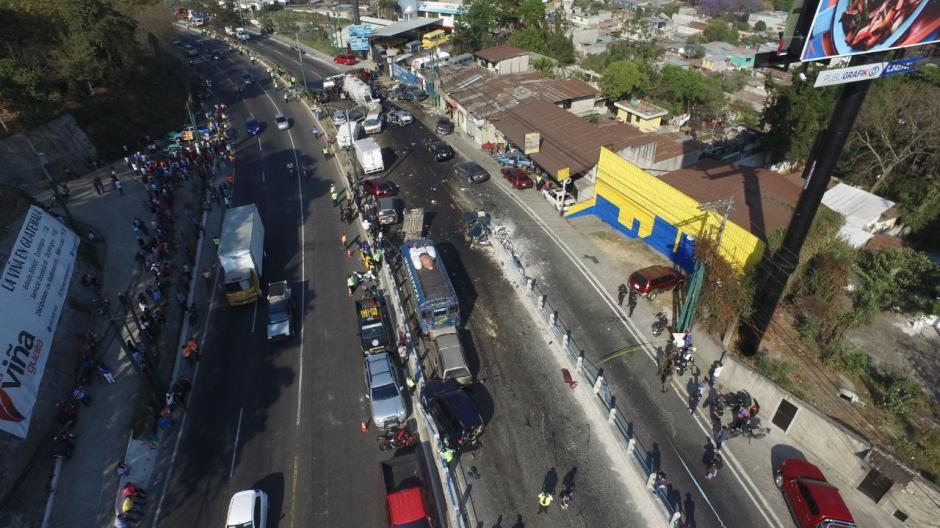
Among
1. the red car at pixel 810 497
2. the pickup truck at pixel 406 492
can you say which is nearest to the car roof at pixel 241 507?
the pickup truck at pixel 406 492

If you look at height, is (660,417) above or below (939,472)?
below

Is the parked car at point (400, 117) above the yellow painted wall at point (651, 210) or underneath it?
underneath

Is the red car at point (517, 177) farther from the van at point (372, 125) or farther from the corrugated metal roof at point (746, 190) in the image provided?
the van at point (372, 125)

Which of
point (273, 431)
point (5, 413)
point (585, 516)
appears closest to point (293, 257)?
point (273, 431)

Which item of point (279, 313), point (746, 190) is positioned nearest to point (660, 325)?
point (746, 190)

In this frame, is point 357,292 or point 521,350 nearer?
point 521,350

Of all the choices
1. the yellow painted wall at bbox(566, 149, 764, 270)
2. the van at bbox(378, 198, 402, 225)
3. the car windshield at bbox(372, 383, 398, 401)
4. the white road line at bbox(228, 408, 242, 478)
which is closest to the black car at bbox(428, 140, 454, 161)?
the van at bbox(378, 198, 402, 225)

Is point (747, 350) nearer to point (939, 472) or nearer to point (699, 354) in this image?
point (699, 354)
